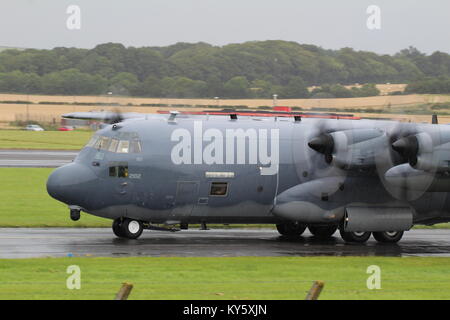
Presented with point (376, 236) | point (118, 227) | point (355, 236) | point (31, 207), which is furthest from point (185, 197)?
point (31, 207)

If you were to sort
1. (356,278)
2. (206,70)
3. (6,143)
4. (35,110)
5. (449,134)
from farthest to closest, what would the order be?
(6,143)
(35,110)
(206,70)
(449,134)
(356,278)

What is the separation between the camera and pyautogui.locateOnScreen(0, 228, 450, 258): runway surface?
23469mm

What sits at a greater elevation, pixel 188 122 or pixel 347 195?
pixel 188 122

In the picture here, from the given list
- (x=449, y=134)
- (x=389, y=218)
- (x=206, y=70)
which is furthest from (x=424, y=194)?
(x=206, y=70)

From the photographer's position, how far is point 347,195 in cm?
2683

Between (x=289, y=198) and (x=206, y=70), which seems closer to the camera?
(x=289, y=198)

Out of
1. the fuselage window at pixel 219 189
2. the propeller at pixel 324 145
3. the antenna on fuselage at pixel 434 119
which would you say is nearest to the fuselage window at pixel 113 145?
the fuselage window at pixel 219 189

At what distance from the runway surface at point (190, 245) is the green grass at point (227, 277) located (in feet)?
4.40

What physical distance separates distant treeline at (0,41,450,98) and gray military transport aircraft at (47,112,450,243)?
8.28 feet

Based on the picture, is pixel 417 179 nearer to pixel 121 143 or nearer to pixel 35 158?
pixel 121 143

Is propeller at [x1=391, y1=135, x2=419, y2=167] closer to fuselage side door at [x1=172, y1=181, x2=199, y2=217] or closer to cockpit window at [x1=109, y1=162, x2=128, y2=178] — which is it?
fuselage side door at [x1=172, y1=181, x2=199, y2=217]

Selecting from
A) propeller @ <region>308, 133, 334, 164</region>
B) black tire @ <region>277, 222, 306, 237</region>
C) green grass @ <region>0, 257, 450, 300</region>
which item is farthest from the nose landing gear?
propeller @ <region>308, 133, 334, 164</region>

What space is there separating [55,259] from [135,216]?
4754 mm

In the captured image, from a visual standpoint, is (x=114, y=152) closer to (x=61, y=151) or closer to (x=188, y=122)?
(x=188, y=122)
